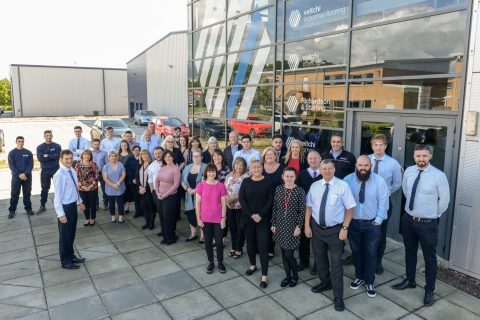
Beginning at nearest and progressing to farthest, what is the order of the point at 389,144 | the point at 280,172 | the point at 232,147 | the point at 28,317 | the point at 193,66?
the point at 28,317 < the point at 280,172 < the point at 389,144 < the point at 232,147 < the point at 193,66

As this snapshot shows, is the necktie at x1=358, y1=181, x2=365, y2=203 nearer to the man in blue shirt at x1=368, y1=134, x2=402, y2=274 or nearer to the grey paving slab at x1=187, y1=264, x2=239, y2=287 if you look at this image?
the man in blue shirt at x1=368, y1=134, x2=402, y2=274

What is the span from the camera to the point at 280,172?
536 centimetres

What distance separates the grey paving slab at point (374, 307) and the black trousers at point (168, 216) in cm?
322

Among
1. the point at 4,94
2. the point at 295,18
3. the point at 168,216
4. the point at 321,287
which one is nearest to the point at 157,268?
the point at 168,216

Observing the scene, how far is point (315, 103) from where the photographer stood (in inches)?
294

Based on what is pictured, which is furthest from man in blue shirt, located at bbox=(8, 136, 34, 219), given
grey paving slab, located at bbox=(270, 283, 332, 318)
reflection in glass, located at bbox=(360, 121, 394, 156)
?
reflection in glass, located at bbox=(360, 121, 394, 156)

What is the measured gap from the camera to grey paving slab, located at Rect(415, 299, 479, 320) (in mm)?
4141

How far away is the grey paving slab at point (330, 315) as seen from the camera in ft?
13.6

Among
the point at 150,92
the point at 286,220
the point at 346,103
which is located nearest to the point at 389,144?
the point at 346,103

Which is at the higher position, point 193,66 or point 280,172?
point 193,66

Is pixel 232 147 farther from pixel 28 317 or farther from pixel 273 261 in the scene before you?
pixel 28 317

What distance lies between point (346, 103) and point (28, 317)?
5.81 metres

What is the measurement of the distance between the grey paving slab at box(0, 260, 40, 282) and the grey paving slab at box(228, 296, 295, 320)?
10.5 feet

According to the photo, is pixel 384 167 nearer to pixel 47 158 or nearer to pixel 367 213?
pixel 367 213
